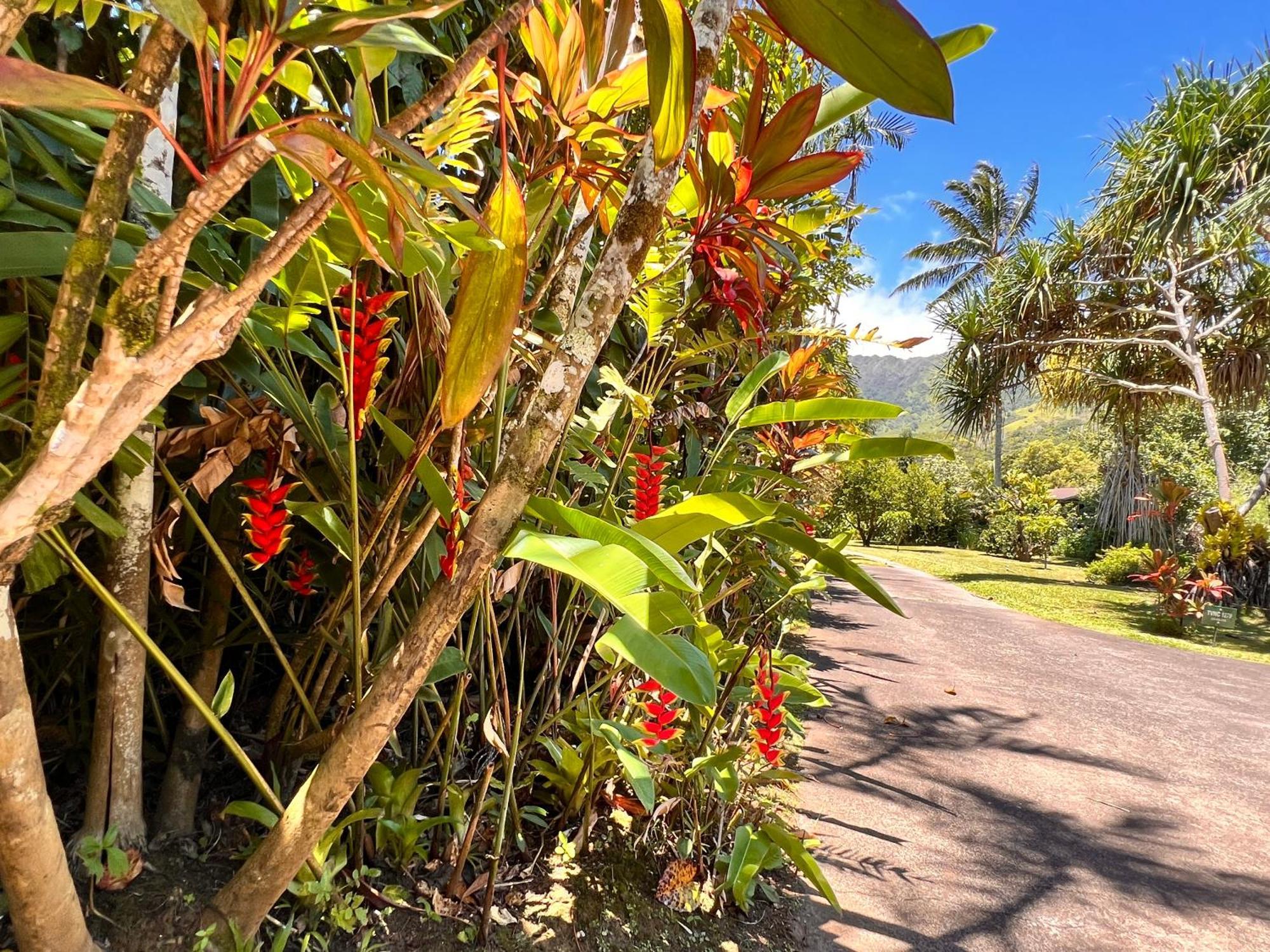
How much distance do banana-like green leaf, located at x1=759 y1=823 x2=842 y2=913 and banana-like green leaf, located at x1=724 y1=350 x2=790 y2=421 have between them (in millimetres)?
819

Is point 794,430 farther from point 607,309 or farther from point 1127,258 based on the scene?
point 1127,258

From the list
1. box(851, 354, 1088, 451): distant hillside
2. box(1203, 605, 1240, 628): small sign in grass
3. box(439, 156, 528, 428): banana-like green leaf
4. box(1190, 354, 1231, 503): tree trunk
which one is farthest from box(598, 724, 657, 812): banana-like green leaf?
box(851, 354, 1088, 451): distant hillside

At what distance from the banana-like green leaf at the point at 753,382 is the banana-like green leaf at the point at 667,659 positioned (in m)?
0.55

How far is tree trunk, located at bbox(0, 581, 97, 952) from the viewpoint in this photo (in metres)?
0.50

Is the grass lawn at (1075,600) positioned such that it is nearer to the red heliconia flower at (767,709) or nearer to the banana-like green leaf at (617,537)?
the red heliconia flower at (767,709)

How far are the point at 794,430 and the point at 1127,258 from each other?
32.9ft

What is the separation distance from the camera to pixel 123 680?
812mm

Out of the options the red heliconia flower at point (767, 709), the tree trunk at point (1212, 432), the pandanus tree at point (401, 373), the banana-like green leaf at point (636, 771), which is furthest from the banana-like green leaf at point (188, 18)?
the tree trunk at point (1212, 432)

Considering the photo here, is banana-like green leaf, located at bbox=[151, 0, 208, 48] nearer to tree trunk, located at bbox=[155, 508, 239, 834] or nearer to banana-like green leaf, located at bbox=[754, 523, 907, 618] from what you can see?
banana-like green leaf, located at bbox=[754, 523, 907, 618]

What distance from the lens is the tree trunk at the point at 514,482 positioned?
59 centimetres

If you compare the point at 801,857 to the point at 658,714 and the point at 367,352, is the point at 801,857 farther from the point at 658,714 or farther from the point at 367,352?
the point at 367,352

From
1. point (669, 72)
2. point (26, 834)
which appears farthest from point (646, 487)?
point (26, 834)

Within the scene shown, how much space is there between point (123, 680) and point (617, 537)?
2.29ft

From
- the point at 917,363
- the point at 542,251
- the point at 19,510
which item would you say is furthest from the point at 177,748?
the point at 917,363
